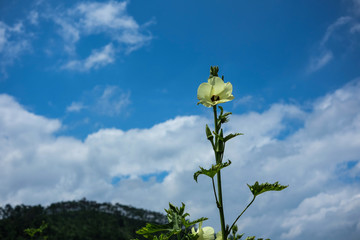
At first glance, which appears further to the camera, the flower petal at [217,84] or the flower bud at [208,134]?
the flower petal at [217,84]

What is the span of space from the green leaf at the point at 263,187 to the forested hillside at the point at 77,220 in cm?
4878

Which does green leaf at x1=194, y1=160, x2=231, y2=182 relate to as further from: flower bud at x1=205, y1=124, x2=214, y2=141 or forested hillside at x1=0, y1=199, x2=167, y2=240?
forested hillside at x1=0, y1=199, x2=167, y2=240

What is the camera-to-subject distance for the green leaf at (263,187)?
282cm

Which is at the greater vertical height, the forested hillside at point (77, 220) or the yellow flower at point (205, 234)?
the forested hillside at point (77, 220)

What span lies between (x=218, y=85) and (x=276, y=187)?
1080 millimetres

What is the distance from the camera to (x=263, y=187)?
9.39ft

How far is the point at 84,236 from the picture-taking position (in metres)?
63.7

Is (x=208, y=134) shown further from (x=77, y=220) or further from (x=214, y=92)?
(x=77, y=220)

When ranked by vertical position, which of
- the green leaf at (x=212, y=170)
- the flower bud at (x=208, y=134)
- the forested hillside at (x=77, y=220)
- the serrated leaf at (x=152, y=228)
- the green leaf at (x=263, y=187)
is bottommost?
the serrated leaf at (x=152, y=228)

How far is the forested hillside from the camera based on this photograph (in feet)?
191

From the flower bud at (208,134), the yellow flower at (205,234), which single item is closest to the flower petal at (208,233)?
the yellow flower at (205,234)

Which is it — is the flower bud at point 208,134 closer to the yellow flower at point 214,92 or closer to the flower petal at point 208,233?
the yellow flower at point 214,92

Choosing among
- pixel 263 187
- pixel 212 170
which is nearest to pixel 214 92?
pixel 212 170

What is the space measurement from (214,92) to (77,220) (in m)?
79.6
